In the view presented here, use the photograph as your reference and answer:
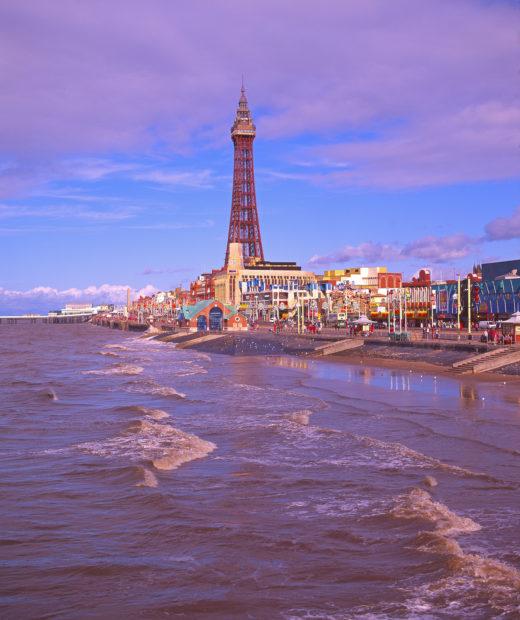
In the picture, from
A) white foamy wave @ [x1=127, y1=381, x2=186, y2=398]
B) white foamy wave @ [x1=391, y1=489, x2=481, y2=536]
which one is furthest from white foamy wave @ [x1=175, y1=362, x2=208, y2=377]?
white foamy wave @ [x1=391, y1=489, x2=481, y2=536]

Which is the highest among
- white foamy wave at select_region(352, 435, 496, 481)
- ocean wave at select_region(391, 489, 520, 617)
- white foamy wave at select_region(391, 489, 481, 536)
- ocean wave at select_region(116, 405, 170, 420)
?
ocean wave at select_region(116, 405, 170, 420)

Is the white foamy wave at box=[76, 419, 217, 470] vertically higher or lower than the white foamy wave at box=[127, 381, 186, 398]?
lower

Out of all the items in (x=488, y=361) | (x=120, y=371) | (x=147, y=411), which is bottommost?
(x=147, y=411)

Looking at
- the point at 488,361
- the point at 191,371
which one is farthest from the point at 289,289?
the point at 488,361

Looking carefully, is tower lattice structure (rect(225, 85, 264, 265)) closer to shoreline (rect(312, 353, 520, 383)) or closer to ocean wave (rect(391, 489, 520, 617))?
shoreline (rect(312, 353, 520, 383))

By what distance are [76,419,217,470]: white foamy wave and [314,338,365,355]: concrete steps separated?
32.7 metres

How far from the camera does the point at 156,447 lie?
56.6 feet

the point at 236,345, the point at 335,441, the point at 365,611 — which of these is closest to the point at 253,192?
the point at 236,345

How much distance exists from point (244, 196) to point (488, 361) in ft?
383

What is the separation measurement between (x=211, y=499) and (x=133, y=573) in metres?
→ 3.41

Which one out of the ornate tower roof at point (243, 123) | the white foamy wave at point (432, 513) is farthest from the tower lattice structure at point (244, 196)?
the white foamy wave at point (432, 513)

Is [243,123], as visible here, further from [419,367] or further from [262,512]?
[262,512]

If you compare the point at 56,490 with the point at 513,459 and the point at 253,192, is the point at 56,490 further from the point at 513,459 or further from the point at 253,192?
the point at 253,192

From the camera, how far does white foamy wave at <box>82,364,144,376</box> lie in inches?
1556
